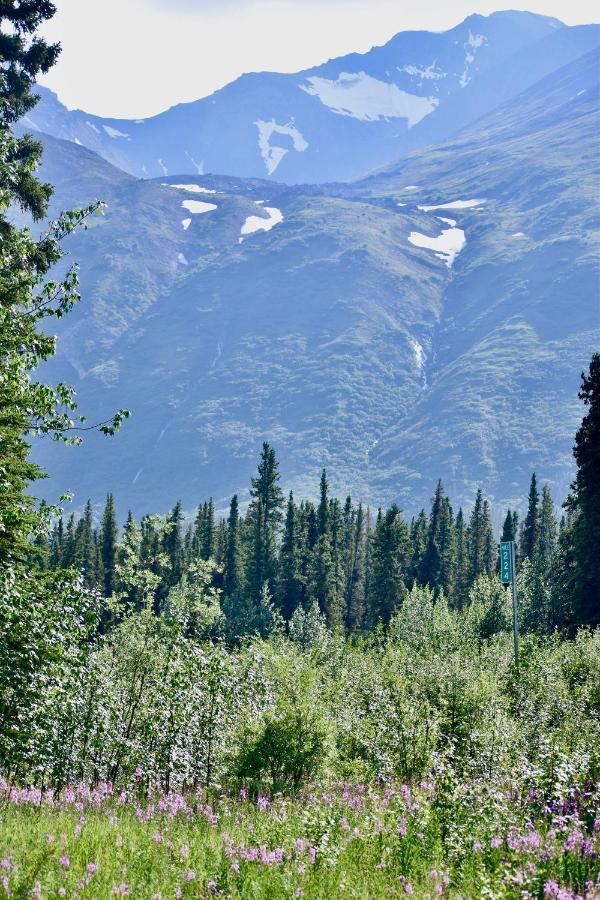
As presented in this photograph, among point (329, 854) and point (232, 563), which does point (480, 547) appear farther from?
point (329, 854)

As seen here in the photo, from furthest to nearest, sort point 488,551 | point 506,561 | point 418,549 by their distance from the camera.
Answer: point 488,551, point 418,549, point 506,561

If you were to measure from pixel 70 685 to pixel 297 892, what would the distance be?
26.4 ft

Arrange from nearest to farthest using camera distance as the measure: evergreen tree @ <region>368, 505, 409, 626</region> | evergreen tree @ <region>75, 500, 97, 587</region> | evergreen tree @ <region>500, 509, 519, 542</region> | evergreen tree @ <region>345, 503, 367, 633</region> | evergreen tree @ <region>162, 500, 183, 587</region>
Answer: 1. evergreen tree @ <region>368, 505, 409, 626</region>
2. evergreen tree @ <region>162, 500, 183, 587</region>
3. evergreen tree @ <region>75, 500, 97, 587</region>
4. evergreen tree @ <region>500, 509, 519, 542</region>
5. evergreen tree @ <region>345, 503, 367, 633</region>

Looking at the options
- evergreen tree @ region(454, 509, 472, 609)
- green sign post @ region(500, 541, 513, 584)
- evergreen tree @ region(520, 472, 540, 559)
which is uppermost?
evergreen tree @ region(520, 472, 540, 559)

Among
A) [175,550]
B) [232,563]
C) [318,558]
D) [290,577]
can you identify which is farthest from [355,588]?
[318,558]

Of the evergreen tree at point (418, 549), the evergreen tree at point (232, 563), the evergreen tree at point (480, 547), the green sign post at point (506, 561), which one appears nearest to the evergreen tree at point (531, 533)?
the evergreen tree at point (480, 547)

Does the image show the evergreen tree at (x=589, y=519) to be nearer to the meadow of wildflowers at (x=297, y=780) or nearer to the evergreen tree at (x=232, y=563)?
the meadow of wildflowers at (x=297, y=780)

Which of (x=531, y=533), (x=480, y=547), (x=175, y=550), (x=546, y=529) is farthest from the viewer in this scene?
(x=175, y=550)

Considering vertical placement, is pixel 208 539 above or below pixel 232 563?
above

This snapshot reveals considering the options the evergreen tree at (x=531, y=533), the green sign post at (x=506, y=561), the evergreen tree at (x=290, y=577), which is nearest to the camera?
the green sign post at (x=506, y=561)

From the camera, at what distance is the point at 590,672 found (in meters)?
27.7

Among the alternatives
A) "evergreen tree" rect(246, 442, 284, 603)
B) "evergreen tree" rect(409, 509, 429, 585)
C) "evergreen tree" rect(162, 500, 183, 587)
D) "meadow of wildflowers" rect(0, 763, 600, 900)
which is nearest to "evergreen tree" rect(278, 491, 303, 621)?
"evergreen tree" rect(246, 442, 284, 603)

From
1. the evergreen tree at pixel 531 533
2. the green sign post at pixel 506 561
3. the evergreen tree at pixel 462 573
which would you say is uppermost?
the evergreen tree at pixel 531 533

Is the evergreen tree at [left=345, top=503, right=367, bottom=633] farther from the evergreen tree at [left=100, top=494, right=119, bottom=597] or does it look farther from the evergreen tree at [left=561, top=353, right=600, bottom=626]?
the evergreen tree at [left=561, top=353, right=600, bottom=626]
